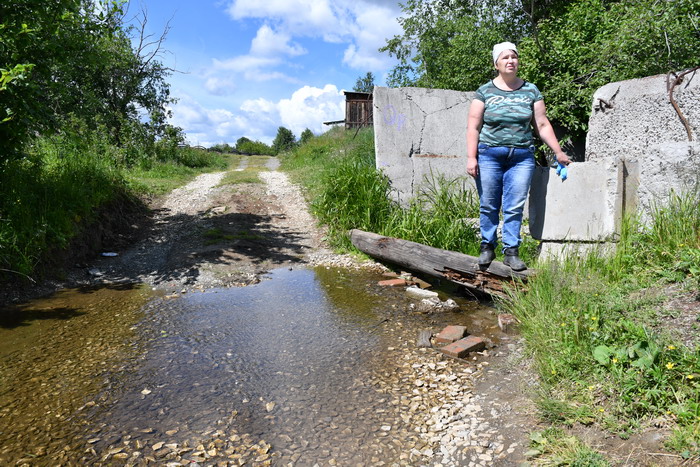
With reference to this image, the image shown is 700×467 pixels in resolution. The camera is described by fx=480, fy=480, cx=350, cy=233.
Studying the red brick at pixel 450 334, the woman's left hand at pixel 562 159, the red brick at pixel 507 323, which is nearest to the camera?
the red brick at pixel 450 334

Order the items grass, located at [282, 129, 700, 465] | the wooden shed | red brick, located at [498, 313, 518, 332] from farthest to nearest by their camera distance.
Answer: the wooden shed, red brick, located at [498, 313, 518, 332], grass, located at [282, 129, 700, 465]

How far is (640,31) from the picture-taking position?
22.0ft

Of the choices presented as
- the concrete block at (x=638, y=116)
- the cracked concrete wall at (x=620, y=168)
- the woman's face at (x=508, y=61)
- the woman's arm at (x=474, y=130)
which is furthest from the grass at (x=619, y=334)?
the woman's face at (x=508, y=61)

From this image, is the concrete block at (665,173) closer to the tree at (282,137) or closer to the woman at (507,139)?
the woman at (507,139)

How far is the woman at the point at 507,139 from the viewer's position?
3.97 m

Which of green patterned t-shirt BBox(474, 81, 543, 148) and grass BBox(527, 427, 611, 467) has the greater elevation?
green patterned t-shirt BBox(474, 81, 543, 148)

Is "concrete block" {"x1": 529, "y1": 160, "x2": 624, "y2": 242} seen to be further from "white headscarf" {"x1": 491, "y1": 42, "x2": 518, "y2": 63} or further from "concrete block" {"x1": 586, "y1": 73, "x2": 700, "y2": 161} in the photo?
"white headscarf" {"x1": 491, "y1": 42, "x2": 518, "y2": 63}

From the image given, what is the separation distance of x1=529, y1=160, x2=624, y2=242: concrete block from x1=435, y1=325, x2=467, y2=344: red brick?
1232 mm

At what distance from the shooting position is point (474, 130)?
408 centimetres

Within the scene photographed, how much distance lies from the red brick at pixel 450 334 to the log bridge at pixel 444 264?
604 mm

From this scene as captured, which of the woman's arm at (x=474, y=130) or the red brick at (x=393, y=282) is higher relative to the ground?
the woman's arm at (x=474, y=130)

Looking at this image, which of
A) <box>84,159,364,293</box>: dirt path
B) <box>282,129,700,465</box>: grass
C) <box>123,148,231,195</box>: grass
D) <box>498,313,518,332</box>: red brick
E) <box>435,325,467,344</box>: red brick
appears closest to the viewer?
<box>282,129,700,465</box>: grass

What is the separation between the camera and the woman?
156 inches

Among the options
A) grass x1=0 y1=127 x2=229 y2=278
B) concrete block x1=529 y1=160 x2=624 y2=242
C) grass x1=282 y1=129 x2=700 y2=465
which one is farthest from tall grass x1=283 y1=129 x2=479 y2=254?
grass x1=0 y1=127 x2=229 y2=278
